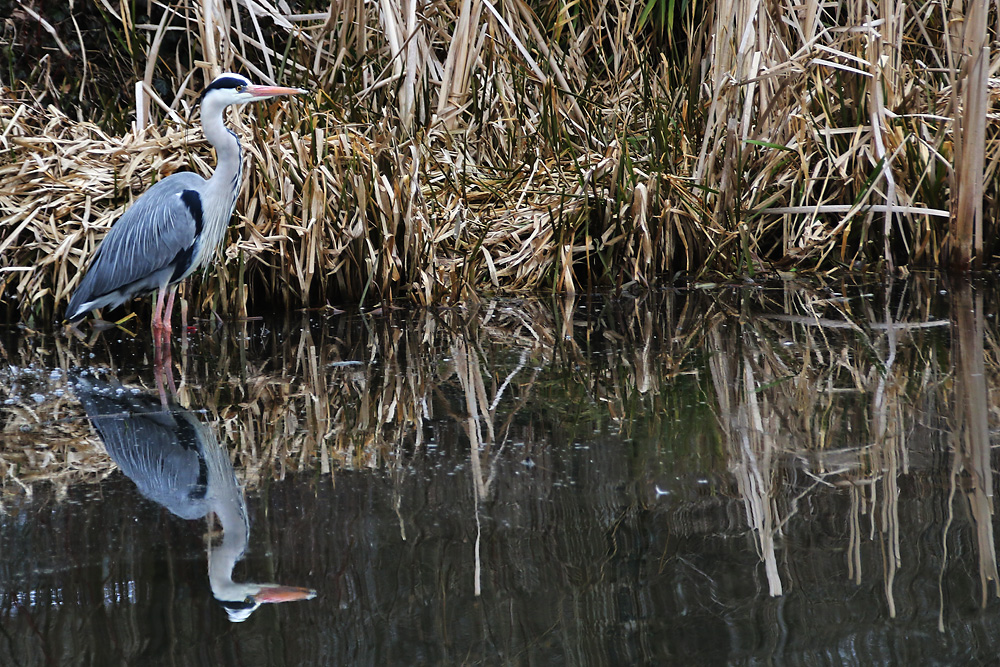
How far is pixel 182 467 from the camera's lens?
118 inches

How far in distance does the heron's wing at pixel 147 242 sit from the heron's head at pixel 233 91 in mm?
409

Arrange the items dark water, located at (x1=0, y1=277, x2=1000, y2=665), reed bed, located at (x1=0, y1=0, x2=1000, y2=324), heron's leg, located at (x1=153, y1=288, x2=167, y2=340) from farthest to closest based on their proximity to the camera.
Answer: reed bed, located at (x1=0, y1=0, x2=1000, y2=324), heron's leg, located at (x1=153, y1=288, x2=167, y2=340), dark water, located at (x1=0, y1=277, x2=1000, y2=665)

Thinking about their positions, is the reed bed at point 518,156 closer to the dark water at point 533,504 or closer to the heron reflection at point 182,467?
the dark water at point 533,504

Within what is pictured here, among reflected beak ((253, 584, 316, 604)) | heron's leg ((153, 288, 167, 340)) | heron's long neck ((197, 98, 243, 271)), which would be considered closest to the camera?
reflected beak ((253, 584, 316, 604))

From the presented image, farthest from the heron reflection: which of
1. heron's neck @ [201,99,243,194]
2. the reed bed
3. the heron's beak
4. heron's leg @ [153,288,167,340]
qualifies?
the heron's beak

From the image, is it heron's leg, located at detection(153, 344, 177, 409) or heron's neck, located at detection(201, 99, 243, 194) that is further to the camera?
heron's neck, located at detection(201, 99, 243, 194)

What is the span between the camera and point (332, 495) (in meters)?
2.71

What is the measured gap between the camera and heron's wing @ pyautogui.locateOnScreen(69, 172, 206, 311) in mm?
4637

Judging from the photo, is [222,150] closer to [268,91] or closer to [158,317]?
[268,91]

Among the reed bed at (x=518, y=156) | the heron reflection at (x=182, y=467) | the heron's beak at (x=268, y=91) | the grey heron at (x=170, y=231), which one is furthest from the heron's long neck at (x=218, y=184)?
the heron reflection at (x=182, y=467)

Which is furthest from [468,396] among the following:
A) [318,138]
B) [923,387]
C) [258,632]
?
[318,138]

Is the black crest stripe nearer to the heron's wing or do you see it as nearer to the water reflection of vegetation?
the heron's wing

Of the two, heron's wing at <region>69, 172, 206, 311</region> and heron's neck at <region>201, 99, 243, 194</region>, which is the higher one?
heron's neck at <region>201, 99, 243, 194</region>

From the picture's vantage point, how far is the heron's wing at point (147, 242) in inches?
183
